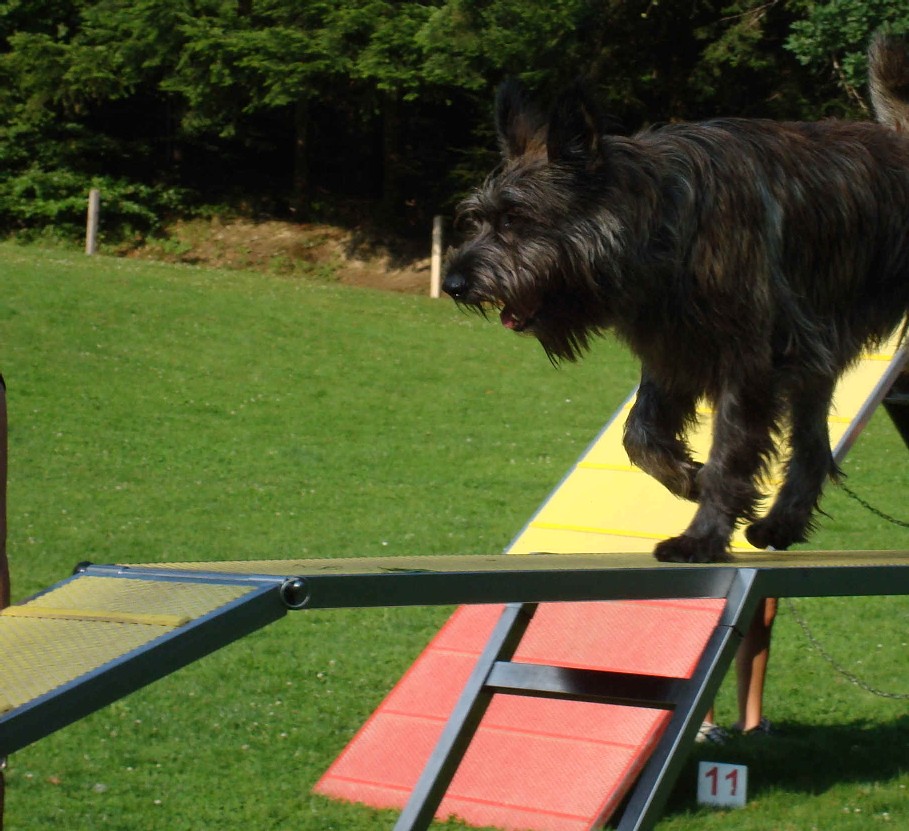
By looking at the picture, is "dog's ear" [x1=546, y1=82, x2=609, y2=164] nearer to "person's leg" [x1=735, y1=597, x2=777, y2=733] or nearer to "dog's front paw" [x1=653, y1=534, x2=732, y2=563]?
"dog's front paw" [x1=653, y1=534, x2=732, y2=563]

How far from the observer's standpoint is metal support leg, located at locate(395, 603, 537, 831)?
157 inches

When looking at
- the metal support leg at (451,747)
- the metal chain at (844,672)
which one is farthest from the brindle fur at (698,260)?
the metal chain at (844,672)

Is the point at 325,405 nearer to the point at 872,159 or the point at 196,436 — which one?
the point at 196,436

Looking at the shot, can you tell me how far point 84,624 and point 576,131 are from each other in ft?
6.45

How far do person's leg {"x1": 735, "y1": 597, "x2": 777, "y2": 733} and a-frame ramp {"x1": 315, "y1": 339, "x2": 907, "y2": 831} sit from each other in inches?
15.0

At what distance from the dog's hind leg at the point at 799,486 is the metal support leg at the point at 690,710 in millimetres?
1283

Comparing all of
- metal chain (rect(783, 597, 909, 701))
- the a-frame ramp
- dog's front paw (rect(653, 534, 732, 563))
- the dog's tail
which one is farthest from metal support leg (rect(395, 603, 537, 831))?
metal chain (rect(783, 597, 909, 701))

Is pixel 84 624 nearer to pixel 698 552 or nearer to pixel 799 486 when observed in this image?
pixel 698 552

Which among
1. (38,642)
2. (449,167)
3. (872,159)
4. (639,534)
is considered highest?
(872,159)

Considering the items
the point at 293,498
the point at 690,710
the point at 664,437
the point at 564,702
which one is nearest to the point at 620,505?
the point at 564,702

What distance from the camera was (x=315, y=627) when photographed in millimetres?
8367

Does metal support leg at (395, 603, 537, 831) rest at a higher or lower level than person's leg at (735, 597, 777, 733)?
higher

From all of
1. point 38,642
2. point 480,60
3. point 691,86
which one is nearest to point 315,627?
point 38,642

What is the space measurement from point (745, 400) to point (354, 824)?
2758mm
